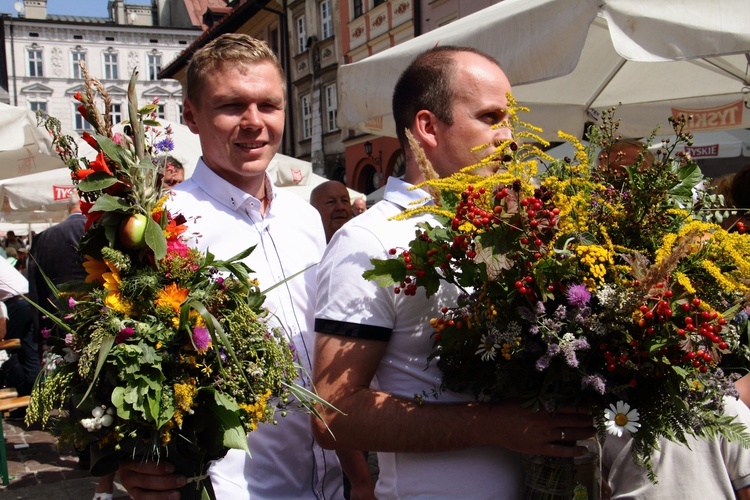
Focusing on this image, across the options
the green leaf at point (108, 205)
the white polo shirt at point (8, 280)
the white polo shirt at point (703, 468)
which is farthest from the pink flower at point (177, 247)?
the white polo shirt at point (8, 280)

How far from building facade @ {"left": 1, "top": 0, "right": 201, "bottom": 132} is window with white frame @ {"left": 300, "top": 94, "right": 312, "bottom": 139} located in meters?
29.3

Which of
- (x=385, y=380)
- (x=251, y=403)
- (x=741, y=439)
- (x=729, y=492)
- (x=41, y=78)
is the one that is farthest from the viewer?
(x=41, y=78)

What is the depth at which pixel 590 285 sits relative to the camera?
143 centimetres

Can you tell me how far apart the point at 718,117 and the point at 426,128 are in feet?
11.7

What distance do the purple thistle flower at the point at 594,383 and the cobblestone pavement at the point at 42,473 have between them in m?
4.51

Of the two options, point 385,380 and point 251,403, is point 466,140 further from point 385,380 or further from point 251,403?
point 251,403

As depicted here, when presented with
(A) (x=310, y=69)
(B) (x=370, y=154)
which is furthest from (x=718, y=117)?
(A) (x=310, y=69)

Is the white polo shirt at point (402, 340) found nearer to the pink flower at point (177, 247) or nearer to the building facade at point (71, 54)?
the pink flower at point (177, 247)

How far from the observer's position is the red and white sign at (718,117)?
4742mm

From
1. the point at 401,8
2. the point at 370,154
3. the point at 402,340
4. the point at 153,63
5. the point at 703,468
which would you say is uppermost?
the point at 153,63

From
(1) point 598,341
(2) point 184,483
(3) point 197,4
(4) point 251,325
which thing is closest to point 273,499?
(2) point 184,483

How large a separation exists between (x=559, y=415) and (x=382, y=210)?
2.36 ft

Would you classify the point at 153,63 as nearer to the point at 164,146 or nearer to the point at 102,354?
the point at 164,146

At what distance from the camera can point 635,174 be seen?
1.58 metres
